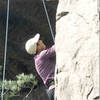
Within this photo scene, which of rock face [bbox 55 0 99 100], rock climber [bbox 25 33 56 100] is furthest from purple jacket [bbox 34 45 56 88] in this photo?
rock face [bbox 55 0 99 100]

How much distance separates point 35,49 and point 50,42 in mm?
3565

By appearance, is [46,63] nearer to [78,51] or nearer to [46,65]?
[46,65]

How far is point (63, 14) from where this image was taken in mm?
3967

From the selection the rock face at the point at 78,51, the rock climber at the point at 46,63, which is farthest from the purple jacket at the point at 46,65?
the rock face at the point at 78,51

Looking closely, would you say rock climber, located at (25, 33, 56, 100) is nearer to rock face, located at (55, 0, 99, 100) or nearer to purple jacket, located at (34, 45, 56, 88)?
purple jacket, located at (34, 45, 56, 88)

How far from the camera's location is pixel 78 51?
3576mm

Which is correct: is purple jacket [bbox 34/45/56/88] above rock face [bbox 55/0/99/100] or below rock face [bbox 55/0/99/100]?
below

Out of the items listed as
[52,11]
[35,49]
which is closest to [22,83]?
[35,49]

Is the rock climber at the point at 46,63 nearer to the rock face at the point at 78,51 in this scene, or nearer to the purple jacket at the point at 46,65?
→ the purple jacket at the point at 46,65

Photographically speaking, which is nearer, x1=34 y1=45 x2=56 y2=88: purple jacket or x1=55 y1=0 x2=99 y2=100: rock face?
x1=55 y1=0 x2=99 y2=100: rock face

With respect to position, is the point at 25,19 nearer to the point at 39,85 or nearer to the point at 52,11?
the point at 52,11

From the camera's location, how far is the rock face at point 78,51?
3.39 m

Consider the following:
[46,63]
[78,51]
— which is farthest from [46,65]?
[78,51]

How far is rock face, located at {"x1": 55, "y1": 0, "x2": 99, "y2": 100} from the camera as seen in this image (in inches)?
133
